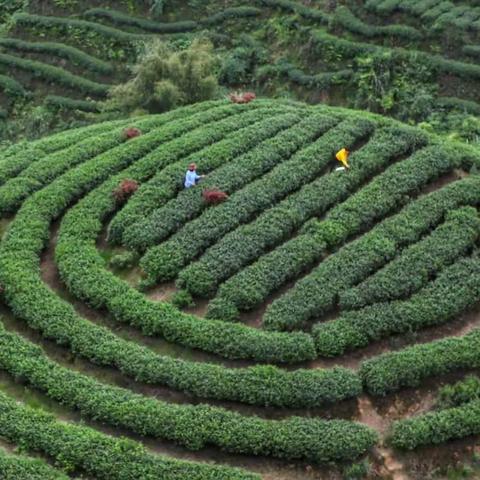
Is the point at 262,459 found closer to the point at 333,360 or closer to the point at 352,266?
the point at 333,360

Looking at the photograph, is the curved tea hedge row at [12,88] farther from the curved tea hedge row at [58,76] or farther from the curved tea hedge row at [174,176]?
the curved tea hedge row at [174,176]

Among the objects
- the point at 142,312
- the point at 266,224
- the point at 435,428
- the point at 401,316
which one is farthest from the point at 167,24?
the point at 435,428

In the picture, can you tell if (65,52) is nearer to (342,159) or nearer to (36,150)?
(36,150)

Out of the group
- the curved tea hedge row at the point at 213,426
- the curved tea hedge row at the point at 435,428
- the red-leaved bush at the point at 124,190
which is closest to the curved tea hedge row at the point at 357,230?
the curved tea hedge row at the point at 213,426

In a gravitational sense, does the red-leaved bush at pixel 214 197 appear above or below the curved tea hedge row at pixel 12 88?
above

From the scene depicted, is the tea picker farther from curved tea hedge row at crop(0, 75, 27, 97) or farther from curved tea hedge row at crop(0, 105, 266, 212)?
curved tea hedge row at crop(0, 75, 27, 97)

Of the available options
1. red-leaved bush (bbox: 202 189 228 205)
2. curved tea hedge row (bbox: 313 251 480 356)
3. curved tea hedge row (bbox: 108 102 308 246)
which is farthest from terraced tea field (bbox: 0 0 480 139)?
curved tea hedge row (bbox: 313 251 480 356)
